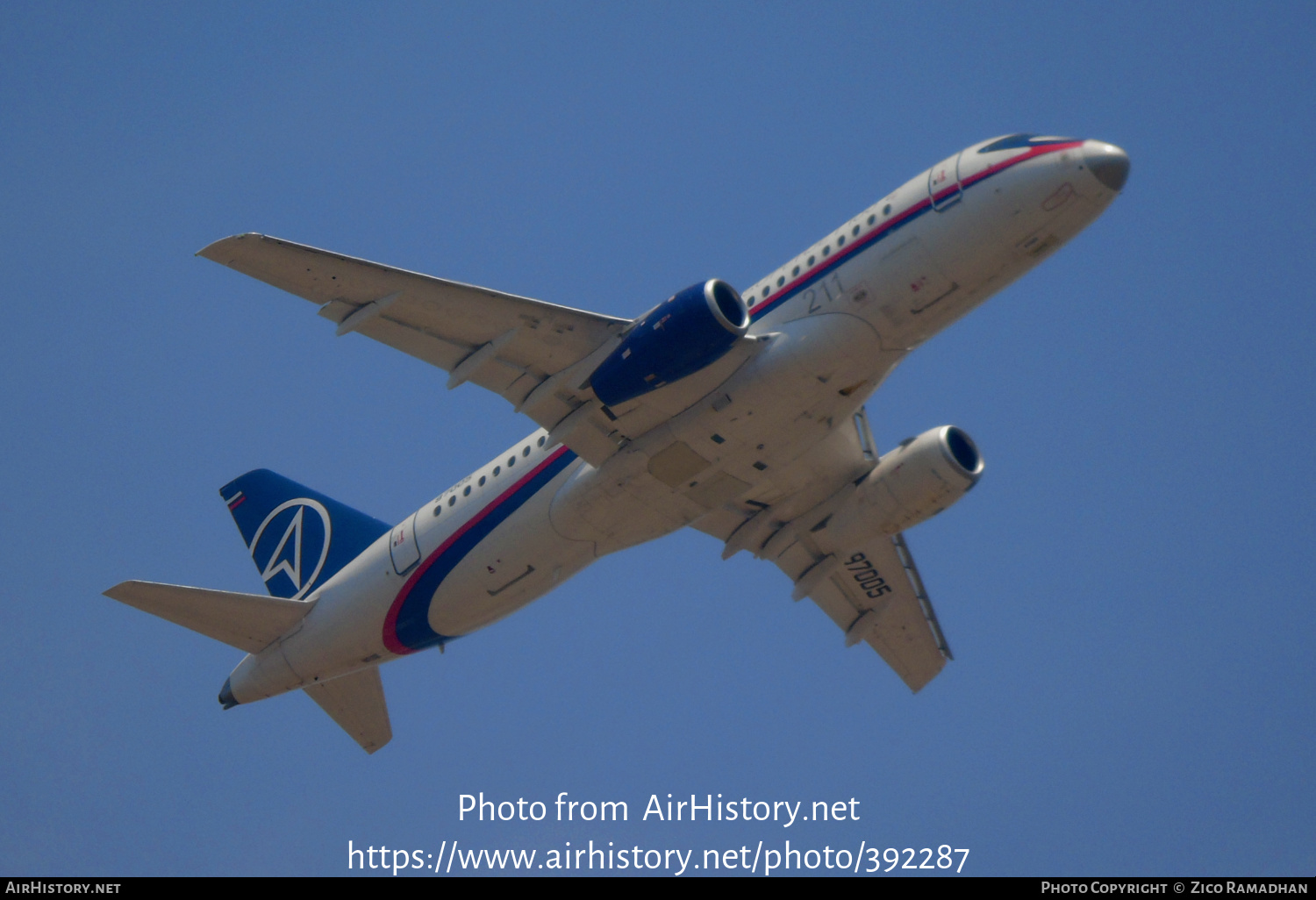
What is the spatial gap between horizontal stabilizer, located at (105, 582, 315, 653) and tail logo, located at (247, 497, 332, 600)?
5.62 feet

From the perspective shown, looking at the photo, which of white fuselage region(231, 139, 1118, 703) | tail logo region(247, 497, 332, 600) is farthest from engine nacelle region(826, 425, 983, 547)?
tail logo region(247, 497, 332, 600)

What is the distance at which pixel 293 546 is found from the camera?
34375 mm

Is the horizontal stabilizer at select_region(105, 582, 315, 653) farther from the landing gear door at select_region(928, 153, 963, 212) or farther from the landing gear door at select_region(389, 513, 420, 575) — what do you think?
the landing gear door at select_region(928, 153, 963, 212)

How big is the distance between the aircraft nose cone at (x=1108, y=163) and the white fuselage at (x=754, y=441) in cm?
8

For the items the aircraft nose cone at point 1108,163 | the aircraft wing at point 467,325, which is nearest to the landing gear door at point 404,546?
the aircraft wing at point 467,325

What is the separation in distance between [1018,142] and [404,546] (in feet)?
53.8

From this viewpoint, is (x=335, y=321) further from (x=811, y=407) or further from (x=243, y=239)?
(x=811, y=407)

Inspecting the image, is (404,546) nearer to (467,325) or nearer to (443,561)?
(443,561)

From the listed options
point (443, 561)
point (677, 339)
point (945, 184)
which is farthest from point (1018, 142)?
point (443, 561)

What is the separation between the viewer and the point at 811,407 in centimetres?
2686

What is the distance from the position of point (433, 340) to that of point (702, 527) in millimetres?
9050

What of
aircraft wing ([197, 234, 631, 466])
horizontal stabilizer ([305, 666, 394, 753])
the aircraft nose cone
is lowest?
horizontal stabilizer ([305, 666, 394, 753])

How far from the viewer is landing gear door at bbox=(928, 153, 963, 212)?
26.0m

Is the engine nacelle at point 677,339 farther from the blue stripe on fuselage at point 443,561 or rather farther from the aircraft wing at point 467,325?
the blue stripe on fuselage at point 443,561
